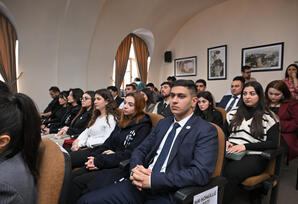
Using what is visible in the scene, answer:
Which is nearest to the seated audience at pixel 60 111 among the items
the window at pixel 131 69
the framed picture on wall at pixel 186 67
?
the window at pixel 131 69

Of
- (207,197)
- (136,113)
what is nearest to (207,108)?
(136,113)

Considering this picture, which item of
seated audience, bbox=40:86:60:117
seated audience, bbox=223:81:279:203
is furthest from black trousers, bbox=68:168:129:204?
seated audience, bbox=40:86:60:117

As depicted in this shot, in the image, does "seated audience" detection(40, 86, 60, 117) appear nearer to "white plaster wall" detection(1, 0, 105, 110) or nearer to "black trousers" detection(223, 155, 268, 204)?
"white plaster wall" detection(1, 0, 105, 110)

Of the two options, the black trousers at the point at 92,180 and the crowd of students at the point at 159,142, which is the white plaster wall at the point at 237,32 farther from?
the black trousers at the point at 92,180

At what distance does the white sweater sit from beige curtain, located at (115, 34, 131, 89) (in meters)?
5.26

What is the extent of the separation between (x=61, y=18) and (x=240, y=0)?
522 cm

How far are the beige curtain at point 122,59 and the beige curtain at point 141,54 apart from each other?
33 cm

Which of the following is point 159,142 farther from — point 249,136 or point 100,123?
point 100,123

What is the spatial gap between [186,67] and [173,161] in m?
6.69

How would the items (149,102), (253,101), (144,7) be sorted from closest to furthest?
(253,101)
(149,102)
(144,7)

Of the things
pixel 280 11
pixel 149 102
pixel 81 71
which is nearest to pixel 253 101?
pixel 149 102

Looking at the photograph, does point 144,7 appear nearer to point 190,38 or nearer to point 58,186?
point 190,38

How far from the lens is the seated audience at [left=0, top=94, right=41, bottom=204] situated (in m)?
0.77

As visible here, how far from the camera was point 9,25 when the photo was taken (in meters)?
5.54
